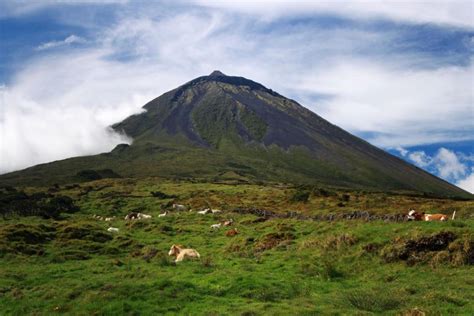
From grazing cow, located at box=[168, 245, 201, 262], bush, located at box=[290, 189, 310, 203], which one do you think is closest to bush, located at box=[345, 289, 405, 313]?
grazing cow, located at box=[168, 245, 201, 262]

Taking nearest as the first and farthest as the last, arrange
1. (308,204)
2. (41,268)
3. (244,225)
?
1. (41,268)
2. (244,225)
3. (308,204)

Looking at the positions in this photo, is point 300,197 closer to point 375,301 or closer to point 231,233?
point 231,233

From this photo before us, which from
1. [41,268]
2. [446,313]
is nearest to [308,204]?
[41,268]

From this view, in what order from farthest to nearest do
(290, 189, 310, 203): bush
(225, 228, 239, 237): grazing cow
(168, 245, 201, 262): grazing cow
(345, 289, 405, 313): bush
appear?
(290, 189, 310, 203): bush
(225, 228, 239, 237): grazing cow
(168, 245, 201, 262): grazing cow
(345, 289, 405, 313): bush

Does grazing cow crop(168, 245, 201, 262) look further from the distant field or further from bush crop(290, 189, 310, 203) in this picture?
bush crop(290, 189, 310, 203)

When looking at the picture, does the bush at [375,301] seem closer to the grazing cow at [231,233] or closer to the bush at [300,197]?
the grazing cow at [231,233]

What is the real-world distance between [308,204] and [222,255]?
34.1 metres

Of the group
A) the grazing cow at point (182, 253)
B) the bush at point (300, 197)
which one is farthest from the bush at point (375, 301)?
the bush at point (300, 197)

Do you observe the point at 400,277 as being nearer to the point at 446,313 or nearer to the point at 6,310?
the point at 446,313

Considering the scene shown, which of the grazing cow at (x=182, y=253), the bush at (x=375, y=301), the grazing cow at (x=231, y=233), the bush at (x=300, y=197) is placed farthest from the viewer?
the bush at (x=300, y=197)

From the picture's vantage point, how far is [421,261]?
21078 millimetres

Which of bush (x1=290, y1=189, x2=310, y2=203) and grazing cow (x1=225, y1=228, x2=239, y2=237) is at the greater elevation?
bush (x1=290, y1=189, x2=310, y2=203)

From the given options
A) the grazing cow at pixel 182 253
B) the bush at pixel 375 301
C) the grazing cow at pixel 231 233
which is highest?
the grazing cow at pixel 231 233

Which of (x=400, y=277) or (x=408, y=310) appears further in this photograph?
(x=400, y=277)
